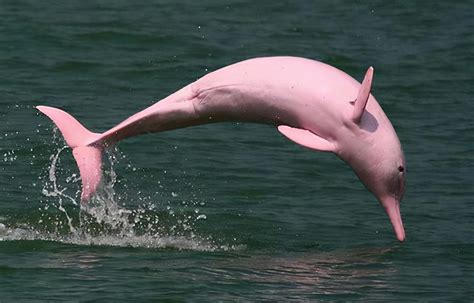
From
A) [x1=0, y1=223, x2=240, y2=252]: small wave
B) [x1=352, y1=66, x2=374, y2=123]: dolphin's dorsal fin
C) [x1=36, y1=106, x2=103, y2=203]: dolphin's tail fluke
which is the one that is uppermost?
[x1=352, y1=66, x2=374, y2=123]: dolphin's dorsal fin

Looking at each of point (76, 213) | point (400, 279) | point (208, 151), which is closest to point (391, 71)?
point (208, 151)

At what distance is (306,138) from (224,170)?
5.64 meters

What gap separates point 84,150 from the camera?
15.8 meters

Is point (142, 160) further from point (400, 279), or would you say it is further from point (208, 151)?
point (400, 279)

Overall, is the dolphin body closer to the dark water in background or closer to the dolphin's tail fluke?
the dolphin's tail fluke

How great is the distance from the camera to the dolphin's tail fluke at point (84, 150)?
51.4 ft

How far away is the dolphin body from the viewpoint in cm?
1477

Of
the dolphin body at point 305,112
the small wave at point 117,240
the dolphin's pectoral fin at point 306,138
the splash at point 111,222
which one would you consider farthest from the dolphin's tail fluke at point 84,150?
the dolphin's pectoral fin at point 306,138

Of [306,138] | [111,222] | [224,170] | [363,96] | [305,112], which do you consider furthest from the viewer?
[224,170]

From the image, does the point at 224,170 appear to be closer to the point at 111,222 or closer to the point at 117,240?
the point at 111,222

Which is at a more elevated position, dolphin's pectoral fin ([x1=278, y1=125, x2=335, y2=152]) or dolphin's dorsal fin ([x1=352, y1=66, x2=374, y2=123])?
dolphin's dorsal fin ([x1=352, y1=66, x2=374, y2=123])

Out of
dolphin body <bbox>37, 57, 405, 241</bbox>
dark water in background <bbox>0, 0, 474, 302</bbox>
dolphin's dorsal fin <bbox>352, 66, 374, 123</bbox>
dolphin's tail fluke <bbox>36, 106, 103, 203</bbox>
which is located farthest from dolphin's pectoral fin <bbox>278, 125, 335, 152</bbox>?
dolphin's tail fluke <bbox>36, 106, 103, 203</bbox>

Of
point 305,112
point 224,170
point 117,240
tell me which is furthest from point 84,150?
point 224,170

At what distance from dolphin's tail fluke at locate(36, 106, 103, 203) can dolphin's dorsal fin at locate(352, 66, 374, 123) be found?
2940 mm
